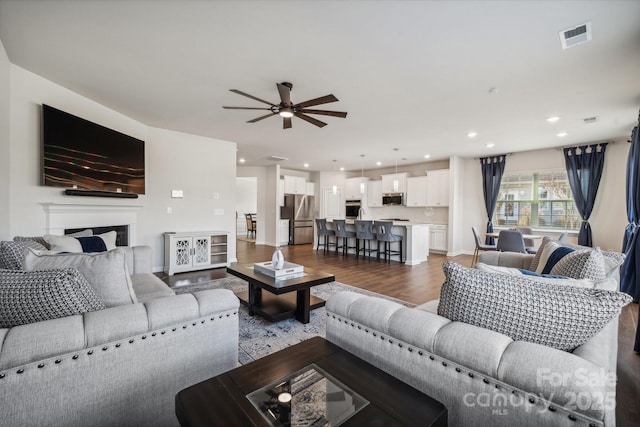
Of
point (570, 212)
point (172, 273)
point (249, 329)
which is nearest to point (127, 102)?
point (172, 273)

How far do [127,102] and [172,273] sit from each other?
108 inches

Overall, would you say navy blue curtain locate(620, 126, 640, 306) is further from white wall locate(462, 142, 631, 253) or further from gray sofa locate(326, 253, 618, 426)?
gray sofa locate(326, 253, 618, 426)

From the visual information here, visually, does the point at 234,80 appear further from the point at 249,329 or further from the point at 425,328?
the point at 425,328

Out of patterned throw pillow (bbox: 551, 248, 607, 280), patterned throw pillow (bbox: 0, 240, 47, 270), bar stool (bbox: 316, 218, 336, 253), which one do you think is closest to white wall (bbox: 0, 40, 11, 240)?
patterned throw pillow (bbox: 0, 240, 47, 270)

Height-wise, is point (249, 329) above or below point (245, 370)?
below

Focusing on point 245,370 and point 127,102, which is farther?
point 127,102

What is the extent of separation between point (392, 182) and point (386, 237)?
3.04 meters

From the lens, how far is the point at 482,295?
1.07 metres

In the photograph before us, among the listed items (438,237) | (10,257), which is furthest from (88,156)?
(438,237)

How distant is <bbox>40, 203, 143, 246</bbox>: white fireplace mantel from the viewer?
314 centimetres

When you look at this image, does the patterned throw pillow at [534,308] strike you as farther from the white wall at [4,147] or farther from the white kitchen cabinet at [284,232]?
the white kitchen cabinet at [284,232]

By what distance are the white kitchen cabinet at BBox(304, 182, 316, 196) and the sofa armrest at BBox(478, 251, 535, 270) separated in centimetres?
690

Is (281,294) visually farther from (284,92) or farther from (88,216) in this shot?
(88,216)

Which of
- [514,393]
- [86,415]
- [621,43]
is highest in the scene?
[621,43]
